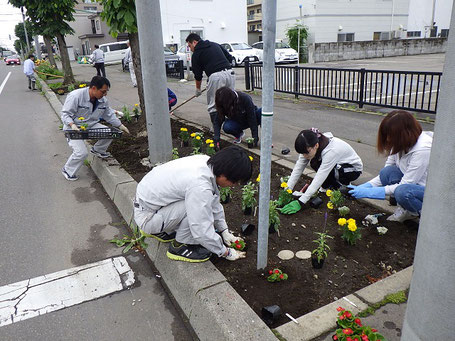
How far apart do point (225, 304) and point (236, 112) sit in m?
3.82

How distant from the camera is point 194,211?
8.37 feet

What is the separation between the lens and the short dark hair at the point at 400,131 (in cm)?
313

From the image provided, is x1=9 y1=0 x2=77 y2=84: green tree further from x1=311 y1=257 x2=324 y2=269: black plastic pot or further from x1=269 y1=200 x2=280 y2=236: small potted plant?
x1=311 y1=257 x2=324 y2=269: black plastic pot

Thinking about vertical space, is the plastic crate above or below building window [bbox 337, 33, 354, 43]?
below

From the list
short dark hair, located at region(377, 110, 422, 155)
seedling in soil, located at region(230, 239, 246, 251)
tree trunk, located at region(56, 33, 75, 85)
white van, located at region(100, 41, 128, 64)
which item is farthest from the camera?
white van, located at region(100, 41, 128, 64)

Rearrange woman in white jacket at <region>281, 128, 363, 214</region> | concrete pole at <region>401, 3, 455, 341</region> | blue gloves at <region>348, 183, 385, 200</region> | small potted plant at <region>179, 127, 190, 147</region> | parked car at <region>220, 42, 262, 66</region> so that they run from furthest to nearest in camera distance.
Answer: parked car at <region>220, 42, 262, 66</region>
small potted plant at <region>179, 127, 190, 147</region>
woman in white jacket at <region>281, 128, 363, 214</region>
blue gloves at <region>348, 183, 385, 200</region>
concrete pole at <region>401, 3, 455, 341</region>

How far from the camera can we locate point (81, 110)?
5.30 meters

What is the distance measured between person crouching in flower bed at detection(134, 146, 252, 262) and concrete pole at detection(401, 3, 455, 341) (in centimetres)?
131

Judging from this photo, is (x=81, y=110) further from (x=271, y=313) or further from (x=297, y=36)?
(x=297, y=36)

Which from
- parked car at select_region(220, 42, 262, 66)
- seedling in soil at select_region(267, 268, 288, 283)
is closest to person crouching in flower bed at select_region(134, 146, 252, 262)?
seedling in soil at select_region(267, 268, 288, 283)

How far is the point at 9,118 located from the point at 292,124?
8052 mm

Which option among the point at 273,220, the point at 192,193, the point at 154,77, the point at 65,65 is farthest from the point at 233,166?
the point at 65,65

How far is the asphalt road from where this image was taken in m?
2.48

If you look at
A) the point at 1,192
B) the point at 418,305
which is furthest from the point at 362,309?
the point at 1,192
